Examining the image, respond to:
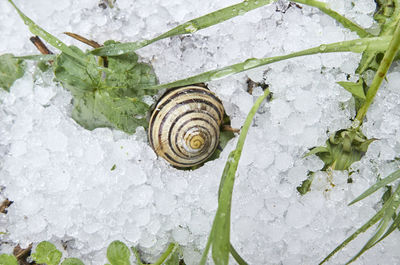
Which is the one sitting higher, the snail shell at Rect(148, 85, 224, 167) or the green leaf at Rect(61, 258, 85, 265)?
the snail shell at Rect(148, 85, 224, 167)

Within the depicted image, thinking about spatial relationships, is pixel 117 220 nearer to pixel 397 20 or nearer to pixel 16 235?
pixel 16 235

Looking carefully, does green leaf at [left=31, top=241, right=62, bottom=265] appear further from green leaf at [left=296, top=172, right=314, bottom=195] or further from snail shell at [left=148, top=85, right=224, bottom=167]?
green leaf at [left=296, top=172, right=314, bottom=195]

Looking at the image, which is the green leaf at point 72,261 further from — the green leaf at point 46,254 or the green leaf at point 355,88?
the green leaf at point 355,88

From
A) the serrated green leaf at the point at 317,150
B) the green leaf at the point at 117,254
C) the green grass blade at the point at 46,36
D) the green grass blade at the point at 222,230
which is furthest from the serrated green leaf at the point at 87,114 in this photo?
the serrated green leaf at the point at 317,150

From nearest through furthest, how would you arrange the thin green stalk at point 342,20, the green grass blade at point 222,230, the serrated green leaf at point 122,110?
the green grass blade at point 222,230
the thin green stalk at point 342,20
the serrated green leaf at point 122,110

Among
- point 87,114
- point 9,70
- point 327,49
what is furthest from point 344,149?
point 9,70

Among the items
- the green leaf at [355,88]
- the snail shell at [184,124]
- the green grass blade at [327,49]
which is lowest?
the snail shell at [184,124]

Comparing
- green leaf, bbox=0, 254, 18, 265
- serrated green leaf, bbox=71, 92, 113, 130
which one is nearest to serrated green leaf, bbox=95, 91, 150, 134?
serrated green leaf, bbox=71, 92, 113, 130

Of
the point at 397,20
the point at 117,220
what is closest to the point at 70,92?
the point at 117,220
